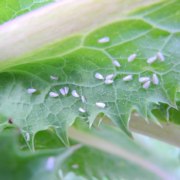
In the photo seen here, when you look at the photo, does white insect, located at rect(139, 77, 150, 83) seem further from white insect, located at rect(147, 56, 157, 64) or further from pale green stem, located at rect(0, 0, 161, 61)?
pale green stem, located at rect(0, 0, 161, 61)

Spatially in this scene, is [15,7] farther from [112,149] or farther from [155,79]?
[112,149]

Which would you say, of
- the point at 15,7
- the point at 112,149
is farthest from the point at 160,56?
the point at 112,149

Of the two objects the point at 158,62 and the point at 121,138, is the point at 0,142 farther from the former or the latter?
the point at 121,138

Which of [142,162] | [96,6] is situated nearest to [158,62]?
[96,6]

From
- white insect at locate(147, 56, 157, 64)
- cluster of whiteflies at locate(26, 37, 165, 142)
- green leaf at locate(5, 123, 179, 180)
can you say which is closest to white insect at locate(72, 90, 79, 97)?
cluster of whiteflies at locate(26, 37, 165, 142)

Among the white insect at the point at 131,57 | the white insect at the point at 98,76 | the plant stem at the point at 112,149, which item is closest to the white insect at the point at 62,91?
the white insect at the point at 98,76
